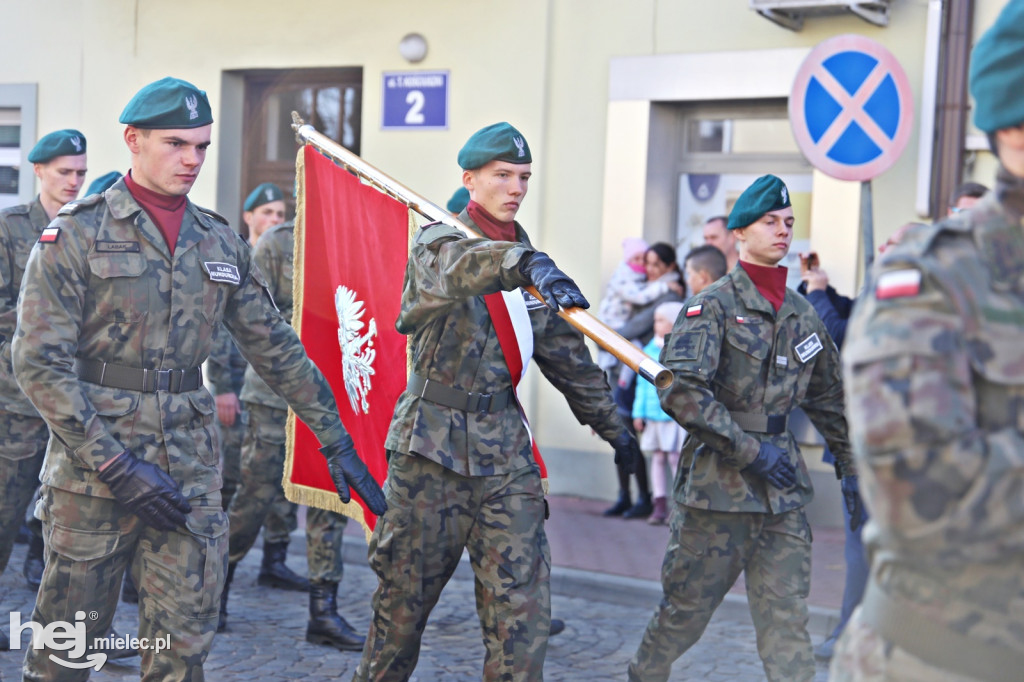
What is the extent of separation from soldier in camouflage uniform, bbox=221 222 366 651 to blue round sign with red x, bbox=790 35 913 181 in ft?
8.81

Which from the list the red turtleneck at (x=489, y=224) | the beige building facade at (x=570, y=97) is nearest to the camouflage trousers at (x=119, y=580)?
the red turtleneck at (x=489, y=224)

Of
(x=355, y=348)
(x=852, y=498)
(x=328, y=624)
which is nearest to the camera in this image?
(x=852, y=498)

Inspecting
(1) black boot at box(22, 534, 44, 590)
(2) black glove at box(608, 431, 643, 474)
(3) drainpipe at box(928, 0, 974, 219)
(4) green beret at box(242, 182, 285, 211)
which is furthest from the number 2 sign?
(2) black glove at box(608, 431, 643, 474)

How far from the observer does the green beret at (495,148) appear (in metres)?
4.53

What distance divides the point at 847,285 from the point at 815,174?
2.75ft

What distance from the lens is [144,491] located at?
3.67 m

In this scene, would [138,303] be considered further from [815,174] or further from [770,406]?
[815,174]

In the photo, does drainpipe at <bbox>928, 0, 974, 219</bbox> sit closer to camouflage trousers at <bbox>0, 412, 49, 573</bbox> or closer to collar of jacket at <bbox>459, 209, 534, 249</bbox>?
collar of jacket at <bbox>459, 209, 534, 249</bbox>

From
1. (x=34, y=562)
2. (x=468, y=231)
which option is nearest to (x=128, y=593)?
(x=34, y=562)

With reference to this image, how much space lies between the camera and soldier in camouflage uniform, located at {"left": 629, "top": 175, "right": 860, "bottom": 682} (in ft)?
15.3

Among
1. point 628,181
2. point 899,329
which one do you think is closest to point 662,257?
point 628,181

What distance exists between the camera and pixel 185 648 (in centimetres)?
374

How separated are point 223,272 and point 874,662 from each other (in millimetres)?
2521

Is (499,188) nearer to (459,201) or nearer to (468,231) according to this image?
(468,231)
